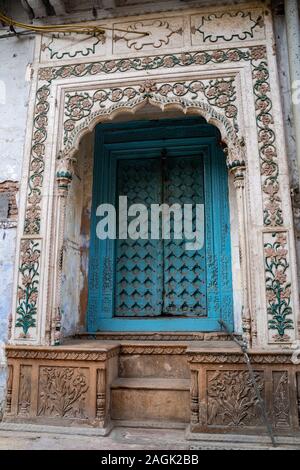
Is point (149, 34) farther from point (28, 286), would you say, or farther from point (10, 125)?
point (28, 286)

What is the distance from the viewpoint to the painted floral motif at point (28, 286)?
3.74 m

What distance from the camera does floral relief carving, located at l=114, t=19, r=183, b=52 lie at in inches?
162

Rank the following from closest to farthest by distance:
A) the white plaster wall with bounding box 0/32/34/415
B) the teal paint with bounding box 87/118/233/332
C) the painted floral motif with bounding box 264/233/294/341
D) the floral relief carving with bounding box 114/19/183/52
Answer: the painted floral motif with bounding box 264/233/294/341
the white plaster wall with bounding box 0/32/34/415
the floral relief carving with bounding box 114/19/183/52
the teal paint with bounding box 87/118/233/332

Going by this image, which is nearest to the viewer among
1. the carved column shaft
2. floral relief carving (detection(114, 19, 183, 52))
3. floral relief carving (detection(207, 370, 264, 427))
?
floral relief carving (detection(207, 370, 264, 427))

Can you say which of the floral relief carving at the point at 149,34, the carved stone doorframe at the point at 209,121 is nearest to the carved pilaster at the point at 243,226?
the carved stone doorframe at the point at 209,121

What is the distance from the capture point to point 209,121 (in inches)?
150

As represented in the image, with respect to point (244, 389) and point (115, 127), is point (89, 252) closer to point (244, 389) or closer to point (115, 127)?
point (115, 127)

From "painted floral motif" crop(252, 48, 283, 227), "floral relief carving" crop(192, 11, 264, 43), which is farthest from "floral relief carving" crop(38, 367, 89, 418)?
"floral relief carving" crop(192, 11, 264, 43)

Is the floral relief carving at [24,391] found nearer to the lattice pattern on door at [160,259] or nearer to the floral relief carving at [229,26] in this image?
the lattice pattern on door at [160,259]

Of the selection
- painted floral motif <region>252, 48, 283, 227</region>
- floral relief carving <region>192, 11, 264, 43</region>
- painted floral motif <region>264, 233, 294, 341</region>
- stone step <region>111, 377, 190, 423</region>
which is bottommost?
stone step <region>111, 377, 190, 423</region>

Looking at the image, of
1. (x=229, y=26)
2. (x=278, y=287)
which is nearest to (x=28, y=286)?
(x=278, y=287)

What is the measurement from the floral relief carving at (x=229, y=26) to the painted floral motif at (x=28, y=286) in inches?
108

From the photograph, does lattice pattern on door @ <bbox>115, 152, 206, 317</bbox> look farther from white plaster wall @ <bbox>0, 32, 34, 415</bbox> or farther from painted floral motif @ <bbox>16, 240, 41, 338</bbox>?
white plaster wall @ <bbox>0, 32, 34, 415</bbox>

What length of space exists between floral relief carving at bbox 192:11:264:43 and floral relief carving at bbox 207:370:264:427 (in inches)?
127
